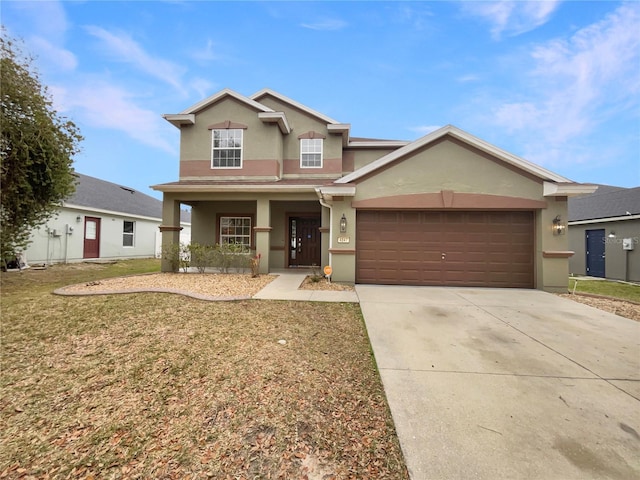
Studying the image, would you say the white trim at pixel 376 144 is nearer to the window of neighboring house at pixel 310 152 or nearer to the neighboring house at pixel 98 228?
the window of neighboring house at pixel 310 152

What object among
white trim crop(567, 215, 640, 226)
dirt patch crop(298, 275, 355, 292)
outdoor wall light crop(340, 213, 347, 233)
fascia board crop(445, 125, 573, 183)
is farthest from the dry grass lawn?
white trim crop(567, 215, 640, 226)

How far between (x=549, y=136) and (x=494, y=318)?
85.3ft

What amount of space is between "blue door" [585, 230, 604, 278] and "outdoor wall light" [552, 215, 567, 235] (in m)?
8.00

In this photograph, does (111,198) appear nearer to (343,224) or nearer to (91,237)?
(91,237)

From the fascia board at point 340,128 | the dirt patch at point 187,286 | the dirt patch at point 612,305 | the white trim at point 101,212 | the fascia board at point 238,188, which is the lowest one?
the dirt patch at point 612,305

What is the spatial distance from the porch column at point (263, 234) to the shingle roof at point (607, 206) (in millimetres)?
15665

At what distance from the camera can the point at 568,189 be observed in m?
7.94

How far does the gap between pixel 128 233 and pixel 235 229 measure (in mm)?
9889

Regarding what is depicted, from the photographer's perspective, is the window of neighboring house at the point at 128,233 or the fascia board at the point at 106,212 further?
the window of neighboring house at the point at 128,233

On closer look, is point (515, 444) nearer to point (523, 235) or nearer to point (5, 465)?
point (5, 465)

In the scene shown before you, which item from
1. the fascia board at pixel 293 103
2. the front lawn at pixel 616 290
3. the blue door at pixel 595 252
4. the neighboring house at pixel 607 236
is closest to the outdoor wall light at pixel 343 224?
the fascia board at pixel 293 103

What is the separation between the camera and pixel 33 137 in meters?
7.54

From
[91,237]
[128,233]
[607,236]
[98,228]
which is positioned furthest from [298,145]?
[607,236]

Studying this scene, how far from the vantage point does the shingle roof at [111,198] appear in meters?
15.3
